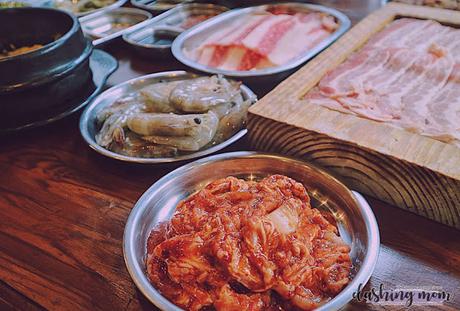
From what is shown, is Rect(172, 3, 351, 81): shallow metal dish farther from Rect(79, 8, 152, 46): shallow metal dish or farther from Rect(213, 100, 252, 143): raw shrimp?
Rect(79, 8, 152, 46): shallow metal dish

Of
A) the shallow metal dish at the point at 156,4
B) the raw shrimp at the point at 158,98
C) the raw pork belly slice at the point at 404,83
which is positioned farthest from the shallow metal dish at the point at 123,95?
the shallow metal dish at the point at 156,4

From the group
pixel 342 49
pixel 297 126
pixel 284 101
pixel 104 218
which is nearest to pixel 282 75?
pixel 342 49

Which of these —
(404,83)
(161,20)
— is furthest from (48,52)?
(404,83)

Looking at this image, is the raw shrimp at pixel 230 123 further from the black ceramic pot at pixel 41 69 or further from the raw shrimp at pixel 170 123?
the black ceramic pot at pixel 41 69

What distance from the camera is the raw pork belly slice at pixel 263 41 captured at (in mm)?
2715

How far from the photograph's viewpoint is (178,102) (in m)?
2.03

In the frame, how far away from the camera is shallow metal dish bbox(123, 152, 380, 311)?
1.27 metres

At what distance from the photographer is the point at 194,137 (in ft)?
6.19

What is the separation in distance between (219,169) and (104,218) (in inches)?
20.4

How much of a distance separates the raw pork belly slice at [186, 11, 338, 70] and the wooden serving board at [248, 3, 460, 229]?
2.39ft

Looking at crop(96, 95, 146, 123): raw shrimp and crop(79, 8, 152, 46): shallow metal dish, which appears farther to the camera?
crop(79, 8, 152, 46): shallow metal dish

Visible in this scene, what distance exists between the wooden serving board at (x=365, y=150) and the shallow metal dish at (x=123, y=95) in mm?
205

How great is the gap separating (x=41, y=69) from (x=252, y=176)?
115 cm

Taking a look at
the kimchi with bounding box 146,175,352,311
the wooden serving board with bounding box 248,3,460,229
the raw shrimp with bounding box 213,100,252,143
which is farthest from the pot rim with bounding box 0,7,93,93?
the kimchi with bounding box 146,175,352,311
